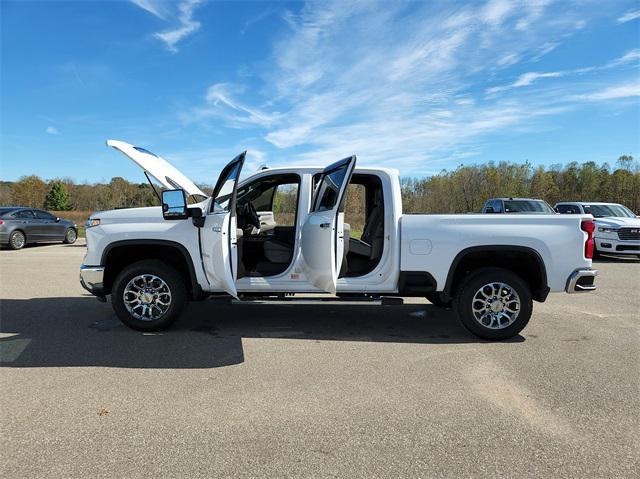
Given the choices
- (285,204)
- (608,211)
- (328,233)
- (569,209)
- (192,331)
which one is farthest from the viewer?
(569,209)

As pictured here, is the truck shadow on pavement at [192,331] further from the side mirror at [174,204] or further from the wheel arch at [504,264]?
the side mirror at [174,204]

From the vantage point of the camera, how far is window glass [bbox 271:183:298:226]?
5552 mm

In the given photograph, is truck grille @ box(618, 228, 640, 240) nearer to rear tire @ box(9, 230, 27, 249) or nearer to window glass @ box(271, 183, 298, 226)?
window glass @ box(271, 183, 298, 226)

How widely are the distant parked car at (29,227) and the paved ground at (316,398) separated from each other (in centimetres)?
1079

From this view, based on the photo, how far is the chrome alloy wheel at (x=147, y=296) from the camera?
17.0ft

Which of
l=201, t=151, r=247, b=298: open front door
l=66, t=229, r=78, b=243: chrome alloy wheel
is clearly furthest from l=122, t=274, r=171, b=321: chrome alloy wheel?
l=66, t=229, r=78, b=243: chrome alloy wheel

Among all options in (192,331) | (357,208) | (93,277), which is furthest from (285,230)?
(93,277)

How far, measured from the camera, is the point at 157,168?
18.0ft

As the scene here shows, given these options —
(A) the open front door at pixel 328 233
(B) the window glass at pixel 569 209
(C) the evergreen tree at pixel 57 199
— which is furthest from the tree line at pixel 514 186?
(A) the open front door at pixel 328 233

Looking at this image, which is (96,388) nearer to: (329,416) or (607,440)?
(329,416)

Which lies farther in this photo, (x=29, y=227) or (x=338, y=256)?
(x=29, y=227)

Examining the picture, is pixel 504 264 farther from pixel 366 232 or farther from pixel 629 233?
pixel 629 233

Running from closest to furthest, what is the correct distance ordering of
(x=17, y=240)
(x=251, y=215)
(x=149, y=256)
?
(x=149, y=256) < (x=251, y=215) < (x=17, y=240)

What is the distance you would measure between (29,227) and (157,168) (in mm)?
13125
